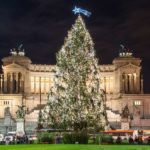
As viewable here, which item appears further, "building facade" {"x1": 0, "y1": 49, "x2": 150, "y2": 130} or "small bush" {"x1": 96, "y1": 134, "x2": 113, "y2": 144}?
"building facade" {"x1": 0, "y1": 49, "x2": 150, "y2": 130}

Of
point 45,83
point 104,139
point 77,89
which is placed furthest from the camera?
point 45,83

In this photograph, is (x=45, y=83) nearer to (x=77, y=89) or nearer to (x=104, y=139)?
(x=77, y=89)

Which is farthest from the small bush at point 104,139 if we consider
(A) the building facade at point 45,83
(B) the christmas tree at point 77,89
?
(A) the building facade at point 45,83

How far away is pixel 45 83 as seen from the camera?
176 m

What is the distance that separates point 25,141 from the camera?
81625 millimetres

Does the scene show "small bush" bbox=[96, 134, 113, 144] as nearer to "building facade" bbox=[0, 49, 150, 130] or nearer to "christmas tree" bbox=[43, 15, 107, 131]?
"christmas tree" bbox=[43, 15, 107, 131]

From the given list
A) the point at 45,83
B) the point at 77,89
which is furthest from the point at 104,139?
the point at 45,83

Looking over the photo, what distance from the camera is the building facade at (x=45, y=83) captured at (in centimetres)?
15675

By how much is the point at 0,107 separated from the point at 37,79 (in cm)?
2614

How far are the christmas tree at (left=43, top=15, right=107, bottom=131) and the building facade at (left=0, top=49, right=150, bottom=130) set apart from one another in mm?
72215

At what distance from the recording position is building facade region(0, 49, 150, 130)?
157m

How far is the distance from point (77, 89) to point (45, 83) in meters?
98.3

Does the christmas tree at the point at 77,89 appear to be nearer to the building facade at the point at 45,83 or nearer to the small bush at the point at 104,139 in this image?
the small bush at the point at 104,139

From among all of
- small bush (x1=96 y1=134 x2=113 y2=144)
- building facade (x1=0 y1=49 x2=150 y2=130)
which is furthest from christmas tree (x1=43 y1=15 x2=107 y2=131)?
building facade (x1=0 y1=49 x2=150 y2=130)
